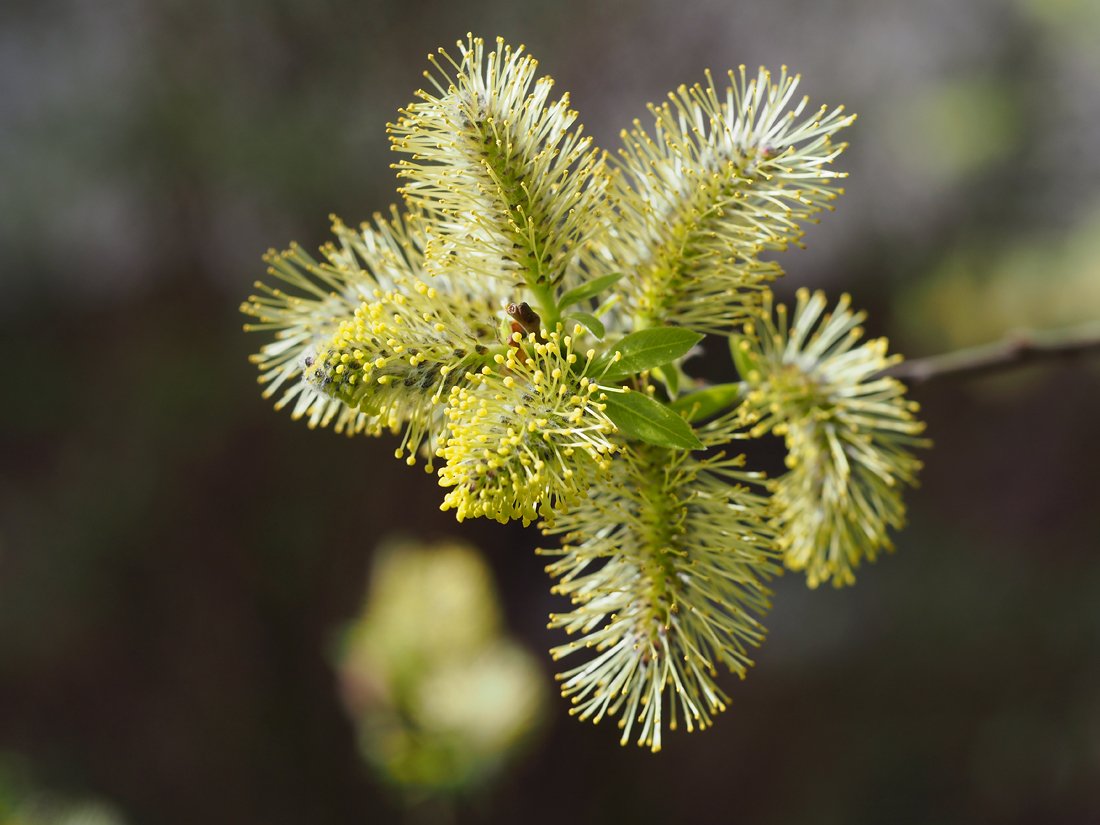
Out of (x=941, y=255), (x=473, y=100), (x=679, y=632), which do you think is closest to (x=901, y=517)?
(x=679, y=632)

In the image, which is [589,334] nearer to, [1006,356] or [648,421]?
[648,421]

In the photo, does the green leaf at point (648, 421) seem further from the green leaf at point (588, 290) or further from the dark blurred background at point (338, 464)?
the dark blurred background at point (338, 464)

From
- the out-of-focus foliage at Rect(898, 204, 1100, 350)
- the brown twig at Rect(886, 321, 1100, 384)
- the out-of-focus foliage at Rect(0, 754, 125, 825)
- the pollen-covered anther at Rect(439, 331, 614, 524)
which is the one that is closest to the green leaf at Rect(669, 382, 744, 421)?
the pollen-covered anther at Rect(439, 331, 614, 524)

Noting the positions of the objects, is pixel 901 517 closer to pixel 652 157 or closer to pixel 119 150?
pixel 652 157

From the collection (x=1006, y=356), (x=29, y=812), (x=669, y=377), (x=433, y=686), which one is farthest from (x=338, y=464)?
(x=669, y=377)

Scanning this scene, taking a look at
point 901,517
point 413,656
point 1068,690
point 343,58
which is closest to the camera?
point 901,517

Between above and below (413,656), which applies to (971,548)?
above
